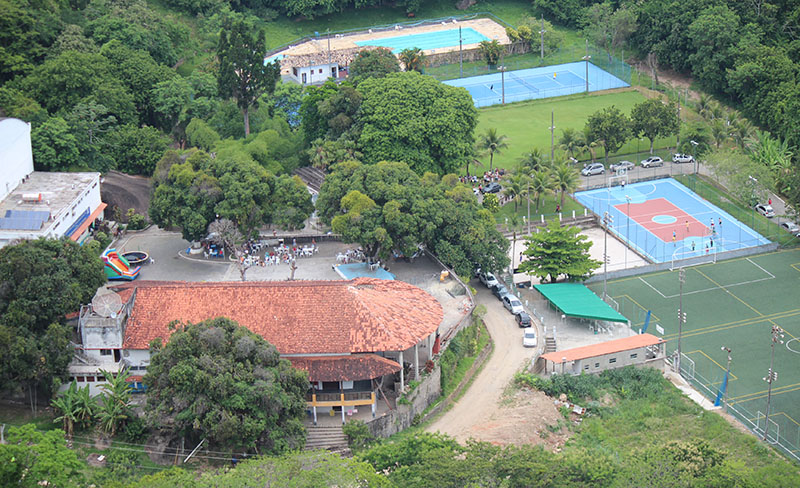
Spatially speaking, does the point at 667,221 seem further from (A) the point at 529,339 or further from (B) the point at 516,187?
(A) the point at 529,339

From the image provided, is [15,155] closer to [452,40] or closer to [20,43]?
[20,43]

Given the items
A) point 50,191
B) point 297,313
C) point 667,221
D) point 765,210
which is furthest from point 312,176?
point 765,210

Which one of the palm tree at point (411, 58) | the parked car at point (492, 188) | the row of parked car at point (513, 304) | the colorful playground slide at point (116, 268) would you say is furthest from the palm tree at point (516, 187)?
the colorful playground slide at point (116, 268)

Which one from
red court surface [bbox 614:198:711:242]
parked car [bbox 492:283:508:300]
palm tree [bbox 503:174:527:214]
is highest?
palm tree [bbox 503:174:527:214]

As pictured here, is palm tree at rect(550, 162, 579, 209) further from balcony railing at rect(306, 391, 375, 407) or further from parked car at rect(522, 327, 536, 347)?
balcony railing at rect(306, 391, 375, 407)

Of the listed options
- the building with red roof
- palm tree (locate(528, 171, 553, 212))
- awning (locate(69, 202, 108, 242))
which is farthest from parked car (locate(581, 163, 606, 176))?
awning (locate(69, 202, 108, 242))

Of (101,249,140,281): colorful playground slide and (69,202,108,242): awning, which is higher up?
(69,202,108,242): awning
